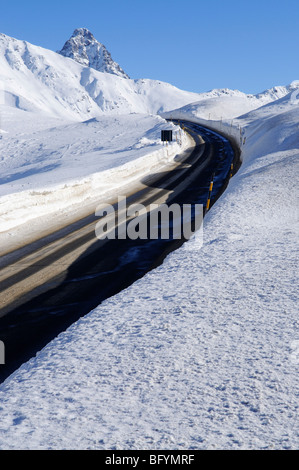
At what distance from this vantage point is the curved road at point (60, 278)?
6836 millimetres

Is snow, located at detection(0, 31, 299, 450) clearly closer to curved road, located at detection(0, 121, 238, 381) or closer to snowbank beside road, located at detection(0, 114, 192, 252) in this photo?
curved road, located at detection(0, 121, 238, 381)

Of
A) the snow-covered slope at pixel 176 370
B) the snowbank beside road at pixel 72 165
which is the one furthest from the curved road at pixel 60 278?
the snowbank beside road at pixel 72 165

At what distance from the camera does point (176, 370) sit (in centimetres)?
516

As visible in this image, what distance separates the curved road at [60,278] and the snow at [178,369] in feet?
1.83

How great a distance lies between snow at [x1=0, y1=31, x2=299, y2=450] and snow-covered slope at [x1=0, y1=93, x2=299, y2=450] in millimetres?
13

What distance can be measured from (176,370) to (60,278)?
473 cm

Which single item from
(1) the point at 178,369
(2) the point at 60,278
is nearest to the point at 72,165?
(2) the point at 60,278

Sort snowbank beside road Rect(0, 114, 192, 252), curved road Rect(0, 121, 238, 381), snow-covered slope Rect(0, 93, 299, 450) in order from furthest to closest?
snowbank beside road Rect(0, 114, 192, 252) → curved road Rect(0, 121, 238, 381) → snow-covered slope Rect(0, 93, 299, 450)

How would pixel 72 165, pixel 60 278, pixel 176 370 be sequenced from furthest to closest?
pixel 72 165, pixel 60 278, pixel 176 370

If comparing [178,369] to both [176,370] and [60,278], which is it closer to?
[176,370]

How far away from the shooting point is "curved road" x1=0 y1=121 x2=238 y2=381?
6.84 meters

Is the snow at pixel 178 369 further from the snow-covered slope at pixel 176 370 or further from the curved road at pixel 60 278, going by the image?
the curved road at pixel 60 278

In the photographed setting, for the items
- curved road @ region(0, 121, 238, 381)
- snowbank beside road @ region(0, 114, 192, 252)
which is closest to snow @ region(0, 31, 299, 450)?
curved road @ region(0, 121, 238, 381)
